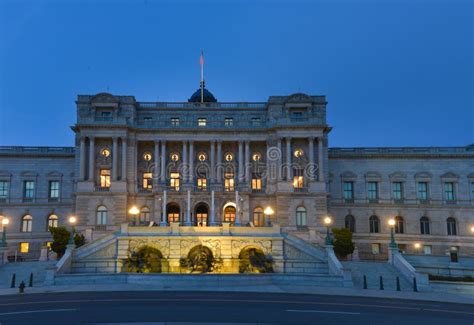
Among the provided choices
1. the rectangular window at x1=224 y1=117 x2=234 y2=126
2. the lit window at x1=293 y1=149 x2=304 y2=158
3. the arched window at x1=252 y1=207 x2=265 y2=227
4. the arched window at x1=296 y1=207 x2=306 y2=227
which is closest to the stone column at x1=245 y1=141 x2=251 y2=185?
the rectangular window at x1=224 y1=117 x2=234 y2=126

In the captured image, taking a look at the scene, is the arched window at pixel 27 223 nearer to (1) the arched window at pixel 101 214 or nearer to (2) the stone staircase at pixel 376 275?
(1) the arched window at pixel 101 214

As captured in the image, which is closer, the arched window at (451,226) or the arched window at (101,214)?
the arched window at (101,214)

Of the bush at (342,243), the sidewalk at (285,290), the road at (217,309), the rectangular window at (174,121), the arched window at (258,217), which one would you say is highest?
the rectangular window at (174,121)

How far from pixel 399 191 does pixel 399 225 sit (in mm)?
4887

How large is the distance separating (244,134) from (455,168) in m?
30.5

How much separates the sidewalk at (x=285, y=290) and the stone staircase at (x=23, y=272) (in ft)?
13.3

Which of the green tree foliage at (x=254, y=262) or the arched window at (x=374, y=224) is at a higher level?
the arched window at (x=374, y=224)

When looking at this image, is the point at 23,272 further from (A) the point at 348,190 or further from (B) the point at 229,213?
(A) the point at 348,190

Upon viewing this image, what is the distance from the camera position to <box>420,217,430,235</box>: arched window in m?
58.8

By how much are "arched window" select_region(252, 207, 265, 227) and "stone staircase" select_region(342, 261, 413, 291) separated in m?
18.1

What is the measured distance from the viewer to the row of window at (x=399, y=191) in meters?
59.9

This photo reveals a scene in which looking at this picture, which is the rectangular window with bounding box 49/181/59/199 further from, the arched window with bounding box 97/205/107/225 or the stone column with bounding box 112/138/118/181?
the stone column with bounding box 112/138/118/181

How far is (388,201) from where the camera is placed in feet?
197

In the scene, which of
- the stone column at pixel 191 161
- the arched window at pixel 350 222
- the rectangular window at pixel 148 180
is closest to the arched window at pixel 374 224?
the arched window at pixel 350 222
